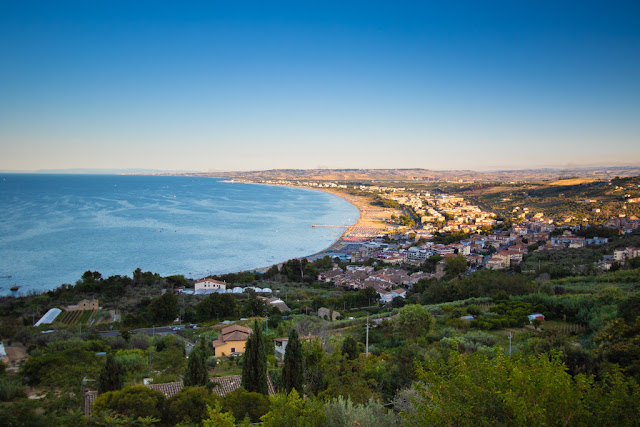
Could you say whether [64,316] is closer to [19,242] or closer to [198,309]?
[198,309]

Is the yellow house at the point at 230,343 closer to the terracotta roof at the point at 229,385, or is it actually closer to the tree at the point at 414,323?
the terracotta roof at the point at 229,385

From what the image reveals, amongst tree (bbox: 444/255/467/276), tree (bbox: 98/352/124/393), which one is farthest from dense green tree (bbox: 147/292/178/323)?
tree (bbox: 444/255/467/276)

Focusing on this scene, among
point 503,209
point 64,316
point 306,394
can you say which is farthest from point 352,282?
point 503,209

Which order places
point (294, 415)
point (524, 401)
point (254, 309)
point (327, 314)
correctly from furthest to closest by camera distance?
point (254, 309) → point (327, 314) → point (294, 415) → point (524, 401)

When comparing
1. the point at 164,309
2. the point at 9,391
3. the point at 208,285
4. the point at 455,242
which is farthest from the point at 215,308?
the point at 455,242

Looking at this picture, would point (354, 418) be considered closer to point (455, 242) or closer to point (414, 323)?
point (414, 323)
